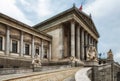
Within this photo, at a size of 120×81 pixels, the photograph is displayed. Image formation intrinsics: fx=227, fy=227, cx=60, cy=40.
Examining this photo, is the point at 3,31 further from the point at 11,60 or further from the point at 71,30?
the point at 71,30

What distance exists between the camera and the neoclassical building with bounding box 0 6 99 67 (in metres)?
37.6

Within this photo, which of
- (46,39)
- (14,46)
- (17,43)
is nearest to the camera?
(14,46)

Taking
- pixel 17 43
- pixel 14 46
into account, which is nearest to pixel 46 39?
pixel 17 43

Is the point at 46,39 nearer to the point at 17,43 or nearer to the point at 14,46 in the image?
the point at 17,43

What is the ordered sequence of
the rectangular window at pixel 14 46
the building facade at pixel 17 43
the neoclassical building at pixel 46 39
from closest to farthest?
the building facade at pixel 17 43
the neoclassical building at pixel 46 39
the rectangular window at pixel 14 46

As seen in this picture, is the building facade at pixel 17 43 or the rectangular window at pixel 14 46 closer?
the building facade at pixel 17 43

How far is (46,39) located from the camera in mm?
52344

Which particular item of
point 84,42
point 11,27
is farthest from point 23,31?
point 84,42

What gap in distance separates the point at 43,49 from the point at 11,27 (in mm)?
14258

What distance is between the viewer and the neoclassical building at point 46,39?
123 feet

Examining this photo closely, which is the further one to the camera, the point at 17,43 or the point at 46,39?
the point at 46,39

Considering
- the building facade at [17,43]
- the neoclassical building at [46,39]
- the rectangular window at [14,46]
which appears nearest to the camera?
the building facade at [17,43]

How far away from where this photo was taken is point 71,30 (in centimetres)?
5047

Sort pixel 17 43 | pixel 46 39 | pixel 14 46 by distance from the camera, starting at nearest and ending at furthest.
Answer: pixel 14 46 → pixel 17 43 → pixel 46 39
